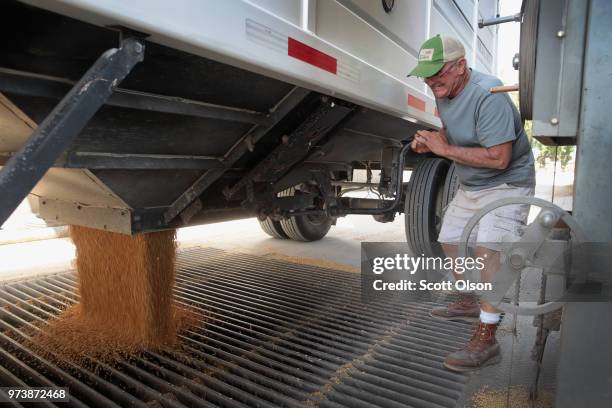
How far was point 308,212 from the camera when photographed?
386 centimetres

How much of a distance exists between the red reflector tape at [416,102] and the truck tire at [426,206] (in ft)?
1.64

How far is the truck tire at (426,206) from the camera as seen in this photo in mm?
3764

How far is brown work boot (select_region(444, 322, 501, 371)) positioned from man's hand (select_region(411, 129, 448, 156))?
3.12 feet

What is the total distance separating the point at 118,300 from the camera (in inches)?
116

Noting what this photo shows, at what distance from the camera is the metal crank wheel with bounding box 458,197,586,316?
1656 millimetres

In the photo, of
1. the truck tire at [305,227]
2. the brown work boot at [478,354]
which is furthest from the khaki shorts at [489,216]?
the truck tire at [305,227]

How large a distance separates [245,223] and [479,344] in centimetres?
579

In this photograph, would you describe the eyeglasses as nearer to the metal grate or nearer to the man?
the man

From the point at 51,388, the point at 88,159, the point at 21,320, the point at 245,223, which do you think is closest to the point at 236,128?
the point at 88,159

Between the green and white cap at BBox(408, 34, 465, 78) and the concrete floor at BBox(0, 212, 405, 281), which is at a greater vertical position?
the green and white cap at BBox(408, 34, 465, 78)

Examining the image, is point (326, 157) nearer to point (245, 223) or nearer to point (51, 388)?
point (51, 388)

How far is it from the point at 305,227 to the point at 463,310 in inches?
122

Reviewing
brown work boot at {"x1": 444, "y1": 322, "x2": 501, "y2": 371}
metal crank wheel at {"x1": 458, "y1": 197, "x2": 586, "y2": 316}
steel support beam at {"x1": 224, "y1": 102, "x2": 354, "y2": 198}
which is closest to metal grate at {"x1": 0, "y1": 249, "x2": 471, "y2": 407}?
brown work boot at {"x1": 444, "y1": 322, "x2": 501, "y2": 371}

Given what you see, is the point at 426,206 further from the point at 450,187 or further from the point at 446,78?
the point at 446,78
